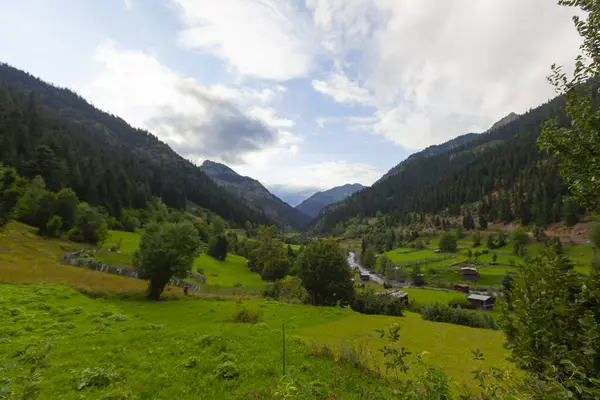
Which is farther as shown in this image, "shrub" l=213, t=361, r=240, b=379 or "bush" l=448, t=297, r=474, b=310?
"bush" l=448, t=297, r=474, b=310

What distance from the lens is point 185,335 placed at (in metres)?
18.8

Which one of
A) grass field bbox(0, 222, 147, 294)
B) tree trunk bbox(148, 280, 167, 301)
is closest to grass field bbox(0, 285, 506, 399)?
grass field bbox(0, 222, 147, 294)

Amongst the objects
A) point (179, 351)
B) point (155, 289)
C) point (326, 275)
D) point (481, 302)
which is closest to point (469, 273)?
point (481, 302)

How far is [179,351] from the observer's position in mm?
15984

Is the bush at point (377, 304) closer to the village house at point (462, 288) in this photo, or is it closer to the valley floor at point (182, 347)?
the valley floor at point (182, 347)

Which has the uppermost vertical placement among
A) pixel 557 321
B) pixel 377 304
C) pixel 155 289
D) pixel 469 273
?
pixel 557 321

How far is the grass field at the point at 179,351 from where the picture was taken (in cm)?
1168

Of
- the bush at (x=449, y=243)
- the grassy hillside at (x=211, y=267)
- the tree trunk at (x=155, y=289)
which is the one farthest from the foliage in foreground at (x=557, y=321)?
the bush at (x=449, y=243)

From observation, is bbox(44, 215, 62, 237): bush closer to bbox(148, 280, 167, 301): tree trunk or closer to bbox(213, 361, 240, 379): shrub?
bbox(148, 280, 167, 301): tree trunk

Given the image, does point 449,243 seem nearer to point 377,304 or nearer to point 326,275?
point 377,304

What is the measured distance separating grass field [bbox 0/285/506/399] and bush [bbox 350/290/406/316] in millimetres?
11143

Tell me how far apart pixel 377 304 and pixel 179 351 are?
108ft

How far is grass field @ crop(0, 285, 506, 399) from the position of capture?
1168 centimetres

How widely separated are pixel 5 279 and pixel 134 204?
9749 centimetres
